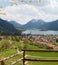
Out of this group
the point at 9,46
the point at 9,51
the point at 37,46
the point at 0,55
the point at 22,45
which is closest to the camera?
the point at 0,55

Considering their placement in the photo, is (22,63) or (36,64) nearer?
(22,63)

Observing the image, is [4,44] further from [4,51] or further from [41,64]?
[41,64]

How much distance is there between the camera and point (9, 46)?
59.3 ft

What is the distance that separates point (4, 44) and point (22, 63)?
4.55m

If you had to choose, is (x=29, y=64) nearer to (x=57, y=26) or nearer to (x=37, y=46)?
(x=37, y=46)

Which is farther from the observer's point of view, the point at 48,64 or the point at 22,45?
the point at 22,45

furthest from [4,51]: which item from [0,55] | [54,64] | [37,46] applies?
[37,46]

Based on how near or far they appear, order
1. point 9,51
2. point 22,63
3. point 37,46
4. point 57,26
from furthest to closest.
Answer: point 57,26, point 37,46, point 9,51, point 22,63

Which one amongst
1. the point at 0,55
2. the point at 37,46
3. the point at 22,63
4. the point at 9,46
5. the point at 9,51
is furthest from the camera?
the point at 37,46

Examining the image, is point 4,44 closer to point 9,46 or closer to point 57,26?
point 9,46

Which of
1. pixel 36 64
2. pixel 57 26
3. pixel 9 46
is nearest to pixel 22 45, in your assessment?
pixel 9 46

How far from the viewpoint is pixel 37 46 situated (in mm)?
22062

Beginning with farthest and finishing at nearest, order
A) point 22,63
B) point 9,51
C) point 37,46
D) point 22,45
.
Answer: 1. point 37,46
2. point 22,45
3. point 9,51
4. point 22,63

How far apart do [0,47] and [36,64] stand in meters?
2.38
